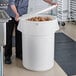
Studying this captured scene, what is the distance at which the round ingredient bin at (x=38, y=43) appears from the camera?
2869 millimetres

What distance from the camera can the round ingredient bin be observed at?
2.87 m

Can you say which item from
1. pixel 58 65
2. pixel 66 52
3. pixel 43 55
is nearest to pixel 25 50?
pixel 43 55

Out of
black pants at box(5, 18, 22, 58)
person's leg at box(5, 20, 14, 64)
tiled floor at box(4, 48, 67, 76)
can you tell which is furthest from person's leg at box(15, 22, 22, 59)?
tiled floor at box(4, 48, 67, 76)

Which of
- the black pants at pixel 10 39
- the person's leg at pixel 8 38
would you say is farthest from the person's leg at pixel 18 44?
the person's leg at pixel 8 38

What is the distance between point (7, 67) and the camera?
3.17 meters

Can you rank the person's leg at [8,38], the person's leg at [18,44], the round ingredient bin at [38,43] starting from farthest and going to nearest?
the person's leg at [18,44], the person's leg at [8,38], the round ingredient bin at [38,43]

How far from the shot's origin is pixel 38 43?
2.93m

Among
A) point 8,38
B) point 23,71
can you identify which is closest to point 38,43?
point 23,71

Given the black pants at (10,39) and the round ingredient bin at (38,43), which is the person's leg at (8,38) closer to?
the black pants at (10,39)

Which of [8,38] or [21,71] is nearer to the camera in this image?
[21,71]

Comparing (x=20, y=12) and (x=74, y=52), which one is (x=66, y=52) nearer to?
(x=74, y=52)

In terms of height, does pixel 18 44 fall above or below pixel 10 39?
below

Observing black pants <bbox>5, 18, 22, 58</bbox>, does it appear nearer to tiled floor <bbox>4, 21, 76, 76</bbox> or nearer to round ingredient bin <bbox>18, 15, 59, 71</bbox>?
tiled floor <bbox>4, 21, 76, 76</bbox>

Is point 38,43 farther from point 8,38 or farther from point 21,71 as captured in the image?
point 8,38
